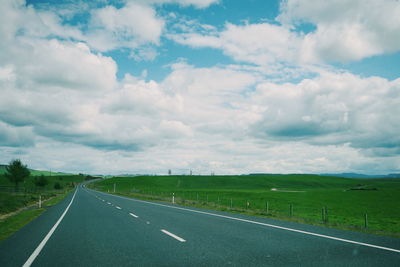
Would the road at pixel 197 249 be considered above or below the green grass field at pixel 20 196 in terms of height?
above

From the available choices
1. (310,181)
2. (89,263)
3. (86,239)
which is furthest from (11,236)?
(310,181)

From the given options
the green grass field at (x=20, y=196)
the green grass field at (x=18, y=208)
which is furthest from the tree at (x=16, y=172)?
the green grass field at (x=18, y=208)

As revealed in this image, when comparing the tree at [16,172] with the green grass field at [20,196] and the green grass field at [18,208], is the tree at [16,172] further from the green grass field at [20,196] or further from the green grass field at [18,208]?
the green grass field at [18,208]

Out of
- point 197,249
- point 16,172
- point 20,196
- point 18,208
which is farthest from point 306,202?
point 16,172

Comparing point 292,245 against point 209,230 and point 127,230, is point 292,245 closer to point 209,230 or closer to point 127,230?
point 209,230

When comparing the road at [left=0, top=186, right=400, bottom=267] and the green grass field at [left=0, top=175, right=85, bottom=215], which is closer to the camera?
the road at [left=0, top=186, right=400, bottom=267]

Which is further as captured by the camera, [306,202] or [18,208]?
[306,202]

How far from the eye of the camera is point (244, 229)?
11.2 meters

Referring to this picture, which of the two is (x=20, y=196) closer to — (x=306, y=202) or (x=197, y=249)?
(x=197, y=249)

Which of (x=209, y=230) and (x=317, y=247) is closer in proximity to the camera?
(x=317, y=247)

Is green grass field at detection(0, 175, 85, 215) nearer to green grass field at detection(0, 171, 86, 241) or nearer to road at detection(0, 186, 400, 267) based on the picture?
green grass field at detection(0, 171, 86, 241)

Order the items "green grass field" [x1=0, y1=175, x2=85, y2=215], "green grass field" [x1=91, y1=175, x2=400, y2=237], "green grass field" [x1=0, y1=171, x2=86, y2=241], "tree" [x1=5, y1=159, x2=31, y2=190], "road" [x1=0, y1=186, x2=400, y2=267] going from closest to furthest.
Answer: "road" [x1=0, y1=186, x2=400, y2=267]
"green grass field" [x1=0, y1=171, x2=86, y2=241]
"green grass field" [x1=91, y1=175, x2=400, y2=237]
"green grass field" [x1=0, y1=175, x2=85, y2=215]
"tree" [x1=5, y1=159, x2=31, y2=190]

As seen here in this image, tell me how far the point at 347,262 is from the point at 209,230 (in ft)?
18.2

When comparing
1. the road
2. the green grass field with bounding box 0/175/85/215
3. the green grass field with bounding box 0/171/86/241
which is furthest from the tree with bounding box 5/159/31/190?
the road
